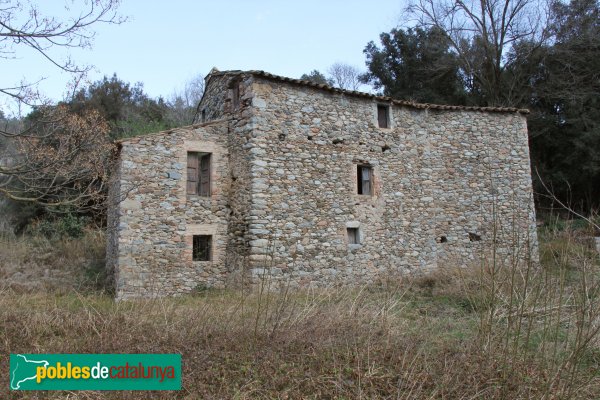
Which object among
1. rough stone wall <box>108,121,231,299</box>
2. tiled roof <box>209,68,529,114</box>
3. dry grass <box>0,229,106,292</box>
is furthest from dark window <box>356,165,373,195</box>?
dry grass <box>0,229,106,292</box>

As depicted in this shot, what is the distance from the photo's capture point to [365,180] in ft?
36.9

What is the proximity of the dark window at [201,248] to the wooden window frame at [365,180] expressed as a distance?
3.90m

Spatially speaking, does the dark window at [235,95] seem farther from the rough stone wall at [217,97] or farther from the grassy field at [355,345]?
the grassy field at [355,345]

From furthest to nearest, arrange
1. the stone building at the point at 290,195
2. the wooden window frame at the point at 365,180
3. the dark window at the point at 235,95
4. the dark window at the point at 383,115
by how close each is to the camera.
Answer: the dark window at the point at 383,115 → the wooden window frame at the point at 365,180 → the dark window at the point at 235,95 → the stone building at the point at 290,195

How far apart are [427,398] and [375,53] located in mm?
20799

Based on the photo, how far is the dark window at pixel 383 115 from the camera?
1169cm

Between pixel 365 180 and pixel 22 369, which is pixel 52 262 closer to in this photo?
pixel 365 180

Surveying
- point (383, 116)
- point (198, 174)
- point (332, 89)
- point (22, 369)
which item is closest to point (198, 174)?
point (198, 174)

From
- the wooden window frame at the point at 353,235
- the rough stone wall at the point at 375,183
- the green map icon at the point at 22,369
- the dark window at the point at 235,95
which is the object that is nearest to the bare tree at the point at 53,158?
the green map icon at the point at 22,369

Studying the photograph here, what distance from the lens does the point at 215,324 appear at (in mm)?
5035

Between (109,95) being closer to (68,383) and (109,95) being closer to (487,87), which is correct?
(487,87)

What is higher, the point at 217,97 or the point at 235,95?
the point at 217,97

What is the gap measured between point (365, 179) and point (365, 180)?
0.03 meters

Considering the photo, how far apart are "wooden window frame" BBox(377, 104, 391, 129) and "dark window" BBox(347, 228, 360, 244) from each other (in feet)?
9.61
